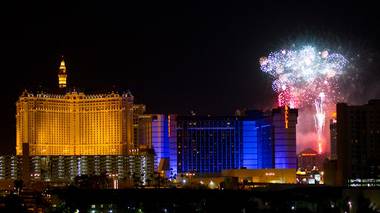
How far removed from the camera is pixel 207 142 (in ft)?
426

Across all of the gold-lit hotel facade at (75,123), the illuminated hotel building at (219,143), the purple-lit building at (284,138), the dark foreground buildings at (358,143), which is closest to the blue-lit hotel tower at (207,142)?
the illuminated hotel building at (219,143)

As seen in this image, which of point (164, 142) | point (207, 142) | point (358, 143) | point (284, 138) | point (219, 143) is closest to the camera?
point (358, 143)

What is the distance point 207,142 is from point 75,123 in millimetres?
17014

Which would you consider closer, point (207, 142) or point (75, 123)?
point (207, 142)

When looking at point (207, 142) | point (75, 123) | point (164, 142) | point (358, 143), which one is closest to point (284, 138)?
point (207, 142)

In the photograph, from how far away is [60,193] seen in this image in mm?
88625

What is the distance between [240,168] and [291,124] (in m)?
8.95

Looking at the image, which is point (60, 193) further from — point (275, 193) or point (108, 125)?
point (108, 125)

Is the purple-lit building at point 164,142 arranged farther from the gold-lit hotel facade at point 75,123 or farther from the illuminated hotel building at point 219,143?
the gold-lit hotel facade at point 75,123

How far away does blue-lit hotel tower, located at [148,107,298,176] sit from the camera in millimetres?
128250

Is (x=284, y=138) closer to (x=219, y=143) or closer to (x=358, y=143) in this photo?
(x=219, y=143)

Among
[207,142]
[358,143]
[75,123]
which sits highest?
[75,123]

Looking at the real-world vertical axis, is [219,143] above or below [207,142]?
below

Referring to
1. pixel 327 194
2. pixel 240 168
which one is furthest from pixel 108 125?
pixel 327 194
